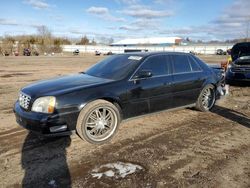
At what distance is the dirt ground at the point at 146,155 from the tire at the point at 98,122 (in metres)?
0.16

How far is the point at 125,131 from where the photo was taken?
5652mm

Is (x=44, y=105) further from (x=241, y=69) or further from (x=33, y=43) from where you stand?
(x=33, y=43)

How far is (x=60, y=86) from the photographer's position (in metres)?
5.06

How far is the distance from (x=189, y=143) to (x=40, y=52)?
65066mm

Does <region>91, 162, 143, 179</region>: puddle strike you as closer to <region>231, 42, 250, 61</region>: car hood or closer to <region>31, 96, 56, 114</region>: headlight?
<region>31, 96, 56, 114</region>: headlight

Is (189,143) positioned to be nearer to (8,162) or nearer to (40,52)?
(8,162)

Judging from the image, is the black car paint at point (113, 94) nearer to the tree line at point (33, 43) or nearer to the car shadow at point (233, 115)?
the car shadow at point (233, 115)

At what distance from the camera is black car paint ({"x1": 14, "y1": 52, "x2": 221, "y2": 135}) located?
4.64 metres

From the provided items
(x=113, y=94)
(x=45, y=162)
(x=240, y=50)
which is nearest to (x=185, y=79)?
(x=113, y=94)

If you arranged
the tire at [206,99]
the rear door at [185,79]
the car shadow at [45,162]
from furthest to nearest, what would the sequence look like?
the tire at [206,99] < the rear door at [185,79] < the car shadow at [45,162]

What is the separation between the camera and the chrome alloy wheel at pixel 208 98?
23.3 feet

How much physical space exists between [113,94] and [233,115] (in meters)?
3.42

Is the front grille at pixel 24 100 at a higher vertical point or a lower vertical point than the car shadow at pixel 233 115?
higher

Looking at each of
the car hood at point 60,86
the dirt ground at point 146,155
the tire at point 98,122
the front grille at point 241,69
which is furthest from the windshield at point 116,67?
the front grille at point 241,69
